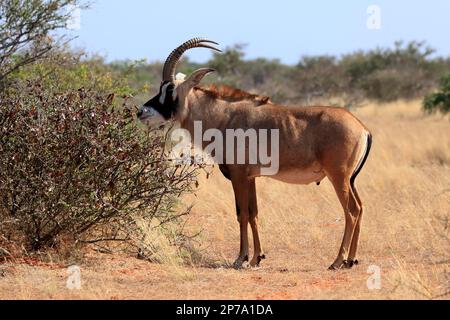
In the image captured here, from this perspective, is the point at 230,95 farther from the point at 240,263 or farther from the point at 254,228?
the point at 240,263

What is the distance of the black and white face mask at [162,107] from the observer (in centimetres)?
963

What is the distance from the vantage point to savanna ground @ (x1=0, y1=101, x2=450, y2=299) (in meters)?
7.51

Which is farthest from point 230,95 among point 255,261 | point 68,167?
point 68,167

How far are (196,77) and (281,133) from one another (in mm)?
1155

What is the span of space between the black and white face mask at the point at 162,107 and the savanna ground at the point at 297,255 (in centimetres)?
134

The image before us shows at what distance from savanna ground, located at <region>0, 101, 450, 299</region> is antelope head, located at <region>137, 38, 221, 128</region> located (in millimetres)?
1371

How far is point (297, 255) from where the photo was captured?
10133mm

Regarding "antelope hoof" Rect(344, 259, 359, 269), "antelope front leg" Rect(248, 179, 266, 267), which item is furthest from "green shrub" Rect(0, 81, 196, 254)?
"antelope hoof" Rect(344, 259, 359, 269)

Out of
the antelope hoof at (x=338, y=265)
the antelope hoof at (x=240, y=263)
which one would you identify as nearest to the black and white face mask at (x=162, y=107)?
the antelope hoof at (x=240, y=263)

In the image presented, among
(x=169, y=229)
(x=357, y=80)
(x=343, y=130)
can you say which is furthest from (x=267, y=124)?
(x=357, y=80)

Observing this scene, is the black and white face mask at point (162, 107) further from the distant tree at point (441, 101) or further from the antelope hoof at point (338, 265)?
the distant tree at point (441, 101)

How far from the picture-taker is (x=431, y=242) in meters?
9.98

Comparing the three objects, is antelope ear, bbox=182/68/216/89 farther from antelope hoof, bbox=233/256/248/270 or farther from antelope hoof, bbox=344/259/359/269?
antelope hoof, bbox=344/259/359/269
